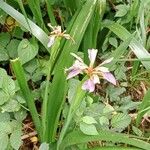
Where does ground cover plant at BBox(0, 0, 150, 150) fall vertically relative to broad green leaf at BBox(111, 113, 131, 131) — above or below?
above

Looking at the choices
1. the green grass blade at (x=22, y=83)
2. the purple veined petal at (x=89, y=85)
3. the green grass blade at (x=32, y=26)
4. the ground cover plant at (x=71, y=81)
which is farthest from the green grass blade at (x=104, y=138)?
the green grass blade at (x=32, y=26)

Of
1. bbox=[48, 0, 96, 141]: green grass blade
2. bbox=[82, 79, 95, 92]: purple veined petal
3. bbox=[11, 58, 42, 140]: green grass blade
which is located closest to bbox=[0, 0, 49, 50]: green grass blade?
bbox=[48, 0, 96, 141]: green grass blade

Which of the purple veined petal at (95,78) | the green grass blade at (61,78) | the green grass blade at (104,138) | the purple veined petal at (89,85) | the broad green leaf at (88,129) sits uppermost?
the purple veined petal at (95,78)

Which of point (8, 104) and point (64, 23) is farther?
point (64, 23)

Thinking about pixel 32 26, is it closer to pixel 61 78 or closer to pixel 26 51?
pixel 26 51

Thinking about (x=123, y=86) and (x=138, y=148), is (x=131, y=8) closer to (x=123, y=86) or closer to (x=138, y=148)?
(x=123, y=86)

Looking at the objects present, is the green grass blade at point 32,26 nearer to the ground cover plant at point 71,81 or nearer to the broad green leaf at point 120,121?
the ground cover plant at point 71,81

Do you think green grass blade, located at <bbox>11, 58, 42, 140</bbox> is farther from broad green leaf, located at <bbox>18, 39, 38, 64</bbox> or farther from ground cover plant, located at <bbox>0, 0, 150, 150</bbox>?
broad green leaf, located at <bbox>18, 39, 38, 64</bbox>

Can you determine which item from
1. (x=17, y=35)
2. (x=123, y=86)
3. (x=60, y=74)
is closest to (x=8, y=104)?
(x=60, y=74)

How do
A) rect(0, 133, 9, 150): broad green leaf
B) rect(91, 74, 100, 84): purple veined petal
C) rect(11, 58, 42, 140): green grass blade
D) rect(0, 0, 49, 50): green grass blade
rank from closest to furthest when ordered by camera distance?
rect(91, 74, 100, 84): purple veined petal < rect(11, 58, 42, 140): green grass blade < rect(0, 133, 9, 150): broad green leaf < rect(0, 0, 49, 50): green grass blade
